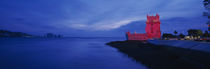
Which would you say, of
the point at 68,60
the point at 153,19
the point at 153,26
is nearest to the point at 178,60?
the point at 68,60

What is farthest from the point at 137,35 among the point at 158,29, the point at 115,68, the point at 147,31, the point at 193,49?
the point at 115,68

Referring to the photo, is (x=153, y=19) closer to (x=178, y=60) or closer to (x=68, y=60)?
(x=68, y=60)

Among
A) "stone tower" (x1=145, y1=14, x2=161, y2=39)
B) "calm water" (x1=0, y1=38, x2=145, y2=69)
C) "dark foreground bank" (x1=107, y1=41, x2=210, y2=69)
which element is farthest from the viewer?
"stone tower" (x1=145, y1=14, x2=161, y2=39)

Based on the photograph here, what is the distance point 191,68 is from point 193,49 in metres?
5.70

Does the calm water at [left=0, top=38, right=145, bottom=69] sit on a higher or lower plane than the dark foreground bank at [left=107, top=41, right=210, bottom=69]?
lower

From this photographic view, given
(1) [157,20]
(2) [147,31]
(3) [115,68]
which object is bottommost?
(3) [115,68]

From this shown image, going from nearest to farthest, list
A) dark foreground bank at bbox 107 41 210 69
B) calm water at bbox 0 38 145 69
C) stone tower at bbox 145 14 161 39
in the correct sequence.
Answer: dark foreground bank at bbox 107 41 210 69 < calm water at bbox 0 38 145 69 < stone tower at bbox 145 14 161 39

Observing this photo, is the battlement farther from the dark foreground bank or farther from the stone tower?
the dark foreground bank

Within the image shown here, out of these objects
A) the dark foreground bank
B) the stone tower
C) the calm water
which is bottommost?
the calm water

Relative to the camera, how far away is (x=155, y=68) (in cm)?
955

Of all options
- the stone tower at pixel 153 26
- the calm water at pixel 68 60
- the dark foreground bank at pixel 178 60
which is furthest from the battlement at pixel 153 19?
the dark foreground bank at pixel 178 60

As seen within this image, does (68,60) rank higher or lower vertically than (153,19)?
lower

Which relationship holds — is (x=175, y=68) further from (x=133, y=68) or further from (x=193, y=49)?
(x=193, y=49)

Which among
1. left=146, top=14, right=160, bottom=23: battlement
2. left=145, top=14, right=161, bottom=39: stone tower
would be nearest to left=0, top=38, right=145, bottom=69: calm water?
left=145, top=14, right=161, bottom=39: stone tower
